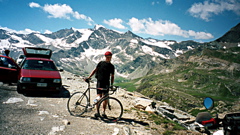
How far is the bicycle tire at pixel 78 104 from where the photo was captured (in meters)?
8.09

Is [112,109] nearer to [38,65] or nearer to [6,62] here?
[38,65]

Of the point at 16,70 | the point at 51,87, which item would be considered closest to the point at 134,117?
the point at 51,87

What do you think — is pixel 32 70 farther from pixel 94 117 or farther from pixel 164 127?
pixel 164 127

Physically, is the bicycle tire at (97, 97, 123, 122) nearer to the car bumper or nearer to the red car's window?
the car bumper

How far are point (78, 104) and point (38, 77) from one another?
4482 millimetres

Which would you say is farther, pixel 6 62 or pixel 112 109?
pixel 6 62

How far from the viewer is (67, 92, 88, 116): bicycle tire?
26.5 feet

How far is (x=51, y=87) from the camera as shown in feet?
36.7

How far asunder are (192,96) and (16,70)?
20526cm

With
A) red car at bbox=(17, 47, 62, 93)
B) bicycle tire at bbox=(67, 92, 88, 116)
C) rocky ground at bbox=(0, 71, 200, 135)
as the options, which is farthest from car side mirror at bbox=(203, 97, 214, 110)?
red car at bbox=(17, 47, 62, 93)

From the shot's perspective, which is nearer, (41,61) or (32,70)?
(32,70)

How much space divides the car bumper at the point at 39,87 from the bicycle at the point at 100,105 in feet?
12.5

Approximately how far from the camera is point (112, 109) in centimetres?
755

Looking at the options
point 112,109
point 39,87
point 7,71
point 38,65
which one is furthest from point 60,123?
point 7,71
